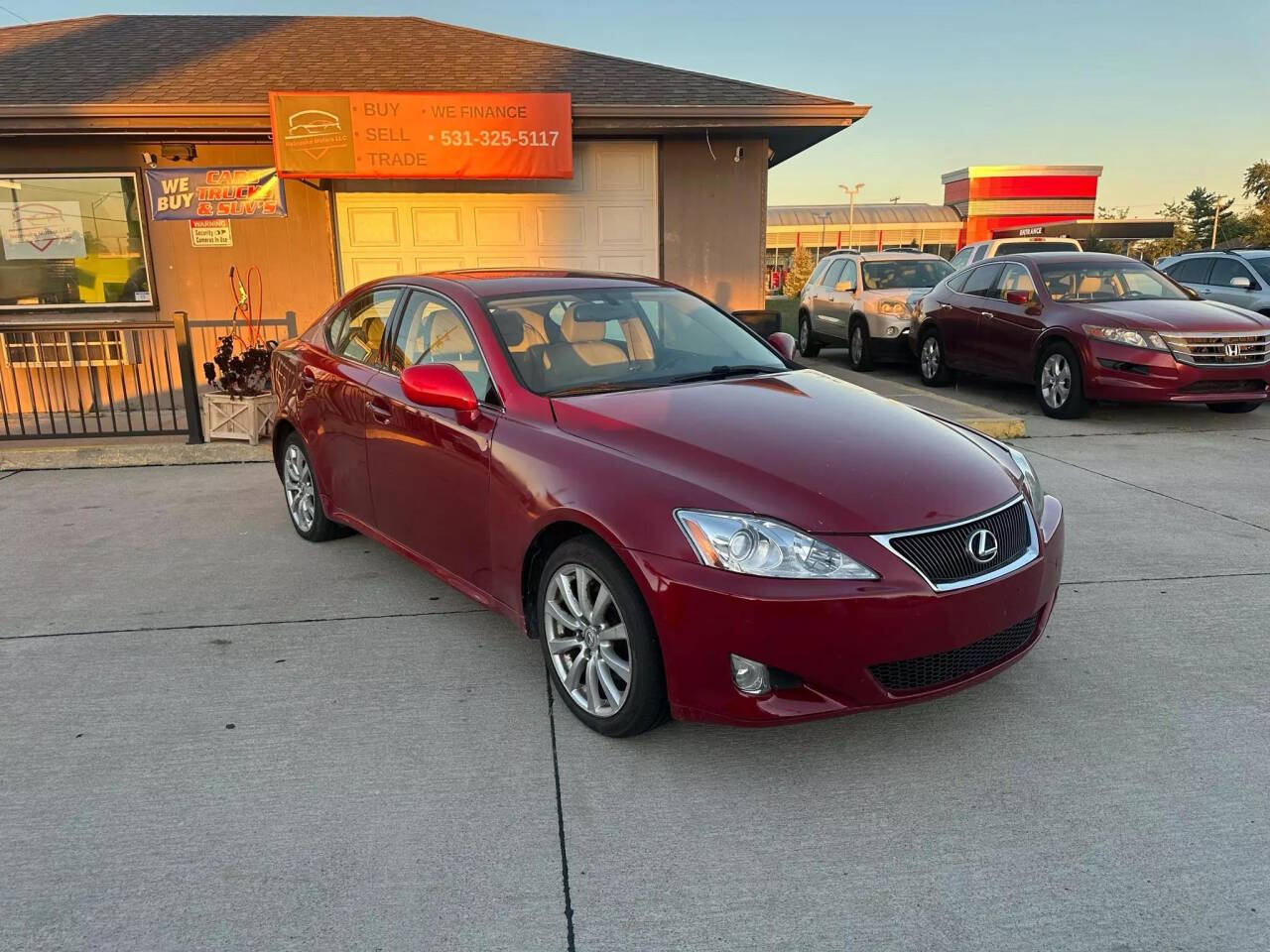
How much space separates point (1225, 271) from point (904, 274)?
412 centimetres

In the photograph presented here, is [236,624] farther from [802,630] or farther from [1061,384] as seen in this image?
[1061,384]

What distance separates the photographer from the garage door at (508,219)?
1021cm

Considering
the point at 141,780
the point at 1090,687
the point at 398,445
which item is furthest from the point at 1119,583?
the point at 141,780

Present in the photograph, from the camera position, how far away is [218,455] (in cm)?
761

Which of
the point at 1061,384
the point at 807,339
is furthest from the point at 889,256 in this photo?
the point at 1061,384

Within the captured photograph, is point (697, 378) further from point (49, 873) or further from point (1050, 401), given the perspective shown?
point (1050, 401)

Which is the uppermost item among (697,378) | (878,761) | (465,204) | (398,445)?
(465,204)

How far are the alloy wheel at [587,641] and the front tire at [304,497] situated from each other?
232 cm

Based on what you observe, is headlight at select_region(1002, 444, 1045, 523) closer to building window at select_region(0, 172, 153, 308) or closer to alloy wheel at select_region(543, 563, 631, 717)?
alloy wheel at select_region(543, 563, 631, 717)

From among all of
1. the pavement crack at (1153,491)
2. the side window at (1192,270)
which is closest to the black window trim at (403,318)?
the pavement crack at (1153,491)

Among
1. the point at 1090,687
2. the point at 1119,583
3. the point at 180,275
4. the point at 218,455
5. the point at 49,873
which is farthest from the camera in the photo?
the point at 180,275

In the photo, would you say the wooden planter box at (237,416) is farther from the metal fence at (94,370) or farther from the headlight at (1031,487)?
the headlight at (1031,487)

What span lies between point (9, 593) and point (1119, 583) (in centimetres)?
559

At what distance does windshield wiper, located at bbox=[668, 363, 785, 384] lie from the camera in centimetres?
382
